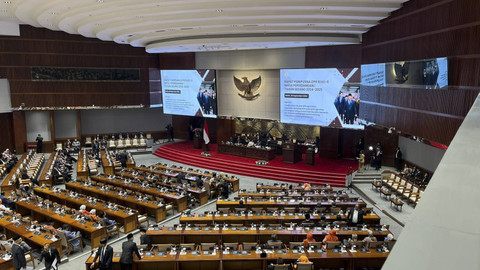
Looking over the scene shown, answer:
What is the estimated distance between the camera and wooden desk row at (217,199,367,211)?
1259 centimetres

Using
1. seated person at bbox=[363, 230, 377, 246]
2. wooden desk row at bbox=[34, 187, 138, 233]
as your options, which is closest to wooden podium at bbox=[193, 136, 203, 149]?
wooden desk row at bbox=[34, 187, 138, 233]

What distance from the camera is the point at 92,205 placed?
41.9ft

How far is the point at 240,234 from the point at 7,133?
20669 mm

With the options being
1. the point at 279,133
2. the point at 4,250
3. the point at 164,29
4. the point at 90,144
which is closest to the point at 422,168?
the point at 279,133

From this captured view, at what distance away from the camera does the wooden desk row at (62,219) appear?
10.5m

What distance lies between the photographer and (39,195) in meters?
14.8

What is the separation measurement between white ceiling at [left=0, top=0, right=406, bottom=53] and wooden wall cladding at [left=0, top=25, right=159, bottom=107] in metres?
2.67

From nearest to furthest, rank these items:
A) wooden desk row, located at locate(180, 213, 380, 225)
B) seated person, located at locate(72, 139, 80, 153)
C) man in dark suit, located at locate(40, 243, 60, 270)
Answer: man in dark suit, located at locate(40, 243, 60, 270)
wooden desk row, located at locate(180, 213, 380, 225)
seated person, located at locate(72, 139, 80, 153)

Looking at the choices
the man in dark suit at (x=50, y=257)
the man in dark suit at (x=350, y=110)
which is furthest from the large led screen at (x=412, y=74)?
the man in dark suit at (x=50, y=257)

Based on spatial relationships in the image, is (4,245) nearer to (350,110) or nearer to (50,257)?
(50,257)

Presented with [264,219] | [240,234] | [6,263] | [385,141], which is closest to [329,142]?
[385,141]

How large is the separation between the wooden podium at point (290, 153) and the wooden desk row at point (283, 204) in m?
6.79

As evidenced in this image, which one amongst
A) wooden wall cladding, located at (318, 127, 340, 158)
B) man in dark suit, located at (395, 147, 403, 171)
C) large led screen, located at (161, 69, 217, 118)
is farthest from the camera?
large led screen, located at (161, 69, 217, 118)

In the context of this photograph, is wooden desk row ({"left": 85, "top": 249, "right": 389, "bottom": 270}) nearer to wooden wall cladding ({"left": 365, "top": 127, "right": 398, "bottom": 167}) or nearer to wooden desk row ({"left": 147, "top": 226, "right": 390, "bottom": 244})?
wooden desk row ({"left": 147, "top": 226, "right": 390, "bottom": 244})
